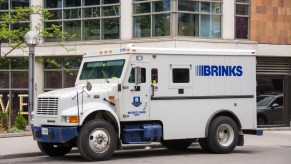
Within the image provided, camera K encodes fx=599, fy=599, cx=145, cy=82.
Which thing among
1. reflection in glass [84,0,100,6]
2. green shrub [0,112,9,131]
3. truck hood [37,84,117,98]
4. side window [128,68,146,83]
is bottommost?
green shrub [0,112,9,131]

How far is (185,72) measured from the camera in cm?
1551

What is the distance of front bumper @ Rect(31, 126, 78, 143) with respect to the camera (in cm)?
1378

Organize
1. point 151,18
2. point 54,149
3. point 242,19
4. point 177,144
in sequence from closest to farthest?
point 54,149 < point 177,144 < point 151,18 < point 242,19

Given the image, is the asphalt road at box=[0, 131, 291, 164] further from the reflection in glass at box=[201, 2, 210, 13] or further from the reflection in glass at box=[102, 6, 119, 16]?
the reflection in glass at box=[102, 6, 119, 16]

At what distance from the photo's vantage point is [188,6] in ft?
83.9

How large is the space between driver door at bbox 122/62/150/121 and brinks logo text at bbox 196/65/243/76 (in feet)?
5.15

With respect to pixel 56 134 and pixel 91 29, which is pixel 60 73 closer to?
pixel 91 29

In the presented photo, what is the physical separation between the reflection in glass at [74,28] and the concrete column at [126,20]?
90.5 inches

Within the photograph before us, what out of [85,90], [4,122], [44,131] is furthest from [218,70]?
[4,122]

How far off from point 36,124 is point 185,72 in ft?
13.2

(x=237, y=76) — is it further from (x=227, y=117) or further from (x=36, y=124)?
(x=36, y=124)

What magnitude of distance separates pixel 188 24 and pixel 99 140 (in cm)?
1249

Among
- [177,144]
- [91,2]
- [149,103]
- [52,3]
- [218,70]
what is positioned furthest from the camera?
[52,3]

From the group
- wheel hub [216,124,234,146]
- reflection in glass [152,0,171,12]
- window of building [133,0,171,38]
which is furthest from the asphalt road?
reflection in glass [152,0,171,12]
